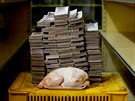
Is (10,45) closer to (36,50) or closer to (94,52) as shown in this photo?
(36,50)

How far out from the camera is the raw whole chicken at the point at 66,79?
1979mm

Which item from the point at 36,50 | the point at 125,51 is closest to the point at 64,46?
the point at 36,50

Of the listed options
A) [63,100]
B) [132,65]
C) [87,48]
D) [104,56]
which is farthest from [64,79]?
[104,56]

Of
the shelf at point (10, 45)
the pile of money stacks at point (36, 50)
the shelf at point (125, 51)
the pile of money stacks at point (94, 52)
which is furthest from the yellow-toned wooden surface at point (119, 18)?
the pile of money stacks at point (36, 50)

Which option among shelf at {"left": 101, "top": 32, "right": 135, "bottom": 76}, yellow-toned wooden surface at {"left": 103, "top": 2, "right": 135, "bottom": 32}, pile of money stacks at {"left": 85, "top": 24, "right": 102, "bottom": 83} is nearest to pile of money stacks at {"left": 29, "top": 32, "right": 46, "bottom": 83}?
pile of money stacks at {"left": 85, "top": 24, "right": 102, "bottom": 83}

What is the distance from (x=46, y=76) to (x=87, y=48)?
0.37 meters

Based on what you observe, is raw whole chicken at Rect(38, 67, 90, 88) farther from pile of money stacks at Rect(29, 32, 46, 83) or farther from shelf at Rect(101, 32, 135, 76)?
shelf at Rect(101, 32, 135, 76)

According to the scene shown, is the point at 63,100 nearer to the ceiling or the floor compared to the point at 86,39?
nearer to the floor

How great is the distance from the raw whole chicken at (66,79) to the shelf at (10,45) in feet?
1.10

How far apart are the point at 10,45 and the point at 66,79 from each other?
1.19 metres

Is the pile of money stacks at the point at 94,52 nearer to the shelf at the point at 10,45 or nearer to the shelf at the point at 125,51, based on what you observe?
the shelf at the point at 125,51

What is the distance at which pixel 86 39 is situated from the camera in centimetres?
216

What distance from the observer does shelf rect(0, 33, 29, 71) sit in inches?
90.6

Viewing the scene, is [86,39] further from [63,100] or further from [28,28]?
[28,28]
